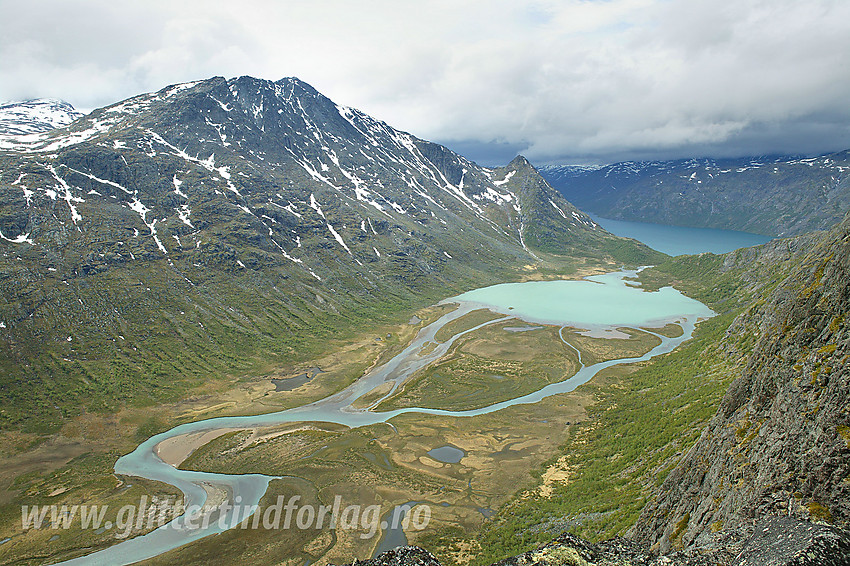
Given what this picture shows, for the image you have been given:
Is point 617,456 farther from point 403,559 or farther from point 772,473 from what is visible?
point 403,559

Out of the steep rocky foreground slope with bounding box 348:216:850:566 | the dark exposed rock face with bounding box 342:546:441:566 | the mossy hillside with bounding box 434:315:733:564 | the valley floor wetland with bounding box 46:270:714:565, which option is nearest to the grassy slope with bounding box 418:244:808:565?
the mossy hillside with bounding box 434:315:733:564

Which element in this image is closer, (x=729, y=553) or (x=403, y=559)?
(x=729, y=553)

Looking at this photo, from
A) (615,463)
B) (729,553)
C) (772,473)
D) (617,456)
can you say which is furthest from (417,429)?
(729,553)

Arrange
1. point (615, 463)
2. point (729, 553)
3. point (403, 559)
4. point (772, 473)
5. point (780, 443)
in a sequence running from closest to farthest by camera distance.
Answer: point (729, 553)
point (403, 559)
point (772, 473)
point (780, 443)
point (615, 463)

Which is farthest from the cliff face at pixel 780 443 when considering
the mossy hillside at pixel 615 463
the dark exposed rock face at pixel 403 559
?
the mossy hillside at pixel 615 463

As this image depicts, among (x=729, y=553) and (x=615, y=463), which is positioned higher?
(x=729, y=553)

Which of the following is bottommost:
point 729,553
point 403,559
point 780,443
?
point 729,553

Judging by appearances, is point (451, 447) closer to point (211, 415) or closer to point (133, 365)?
point (211, 415)

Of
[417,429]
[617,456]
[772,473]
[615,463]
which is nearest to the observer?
[772,473]
